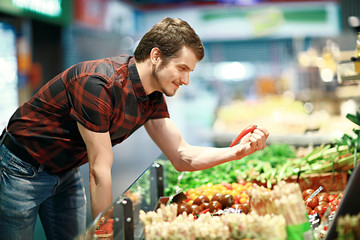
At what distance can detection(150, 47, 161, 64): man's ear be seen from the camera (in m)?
2.19

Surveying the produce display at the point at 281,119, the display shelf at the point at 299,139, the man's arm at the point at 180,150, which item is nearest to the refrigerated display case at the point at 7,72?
the display shelf at the point at 299,139

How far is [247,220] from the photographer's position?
5.82 feet

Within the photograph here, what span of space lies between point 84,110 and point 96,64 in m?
0.26

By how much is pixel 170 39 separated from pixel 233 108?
6.54m

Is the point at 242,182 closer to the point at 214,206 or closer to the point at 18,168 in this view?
the point at 214,206

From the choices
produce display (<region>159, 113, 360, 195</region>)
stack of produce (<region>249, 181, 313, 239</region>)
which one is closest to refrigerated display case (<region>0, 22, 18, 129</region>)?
produce display (<region>159, 113, 360, 195</region>)

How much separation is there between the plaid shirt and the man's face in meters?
0.11

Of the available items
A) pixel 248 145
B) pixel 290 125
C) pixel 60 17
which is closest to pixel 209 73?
pixel 60 17

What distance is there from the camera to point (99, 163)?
6.82ft

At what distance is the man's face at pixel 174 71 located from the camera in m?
2.20

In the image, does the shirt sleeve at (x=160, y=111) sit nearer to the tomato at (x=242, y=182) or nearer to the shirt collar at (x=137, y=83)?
the shirt collar at (x=137, y=83)

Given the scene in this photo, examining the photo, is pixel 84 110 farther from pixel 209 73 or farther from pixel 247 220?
pixel 209 73

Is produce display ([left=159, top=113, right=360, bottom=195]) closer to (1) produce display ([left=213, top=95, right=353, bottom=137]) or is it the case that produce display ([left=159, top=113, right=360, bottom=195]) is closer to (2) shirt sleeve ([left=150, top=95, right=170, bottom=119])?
(2) shirt sleeve ([left=150, top=95, right=170, bottom=119])

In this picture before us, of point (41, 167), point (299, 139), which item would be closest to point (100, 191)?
point (41, 167)
